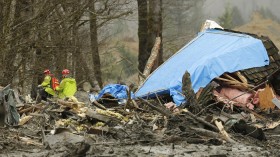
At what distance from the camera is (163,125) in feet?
28.1

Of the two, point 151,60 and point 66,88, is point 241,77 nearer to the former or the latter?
point 66,88

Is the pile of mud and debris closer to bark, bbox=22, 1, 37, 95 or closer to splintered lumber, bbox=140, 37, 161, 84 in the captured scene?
splintered lumber, bbox=140, 37, 161, 84

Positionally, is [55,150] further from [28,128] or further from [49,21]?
[49,21]

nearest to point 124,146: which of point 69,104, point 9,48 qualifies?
point 69,104

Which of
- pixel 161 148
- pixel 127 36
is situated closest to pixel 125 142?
pixel 161 148

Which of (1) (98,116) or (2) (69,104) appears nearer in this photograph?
(1) (98,116)

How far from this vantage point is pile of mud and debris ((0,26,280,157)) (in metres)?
6.77

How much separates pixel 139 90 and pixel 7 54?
4.17m

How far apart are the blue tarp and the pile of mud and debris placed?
23 centimetres

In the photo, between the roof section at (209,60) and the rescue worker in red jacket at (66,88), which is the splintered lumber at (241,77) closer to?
the roof section at (209,60)

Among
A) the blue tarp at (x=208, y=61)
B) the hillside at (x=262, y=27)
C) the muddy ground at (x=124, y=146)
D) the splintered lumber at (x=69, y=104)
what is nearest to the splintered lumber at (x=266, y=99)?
the blue tarp at (x=208, y=61)

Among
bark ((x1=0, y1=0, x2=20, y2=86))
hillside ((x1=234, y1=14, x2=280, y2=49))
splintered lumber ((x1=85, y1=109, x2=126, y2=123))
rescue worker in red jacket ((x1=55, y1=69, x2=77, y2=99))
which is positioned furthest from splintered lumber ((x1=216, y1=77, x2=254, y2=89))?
hillside ((x1=234, y1=14, x2=280, y2=49))

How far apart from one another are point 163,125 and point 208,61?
4183mm

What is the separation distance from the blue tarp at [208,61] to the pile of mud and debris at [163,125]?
23cm
